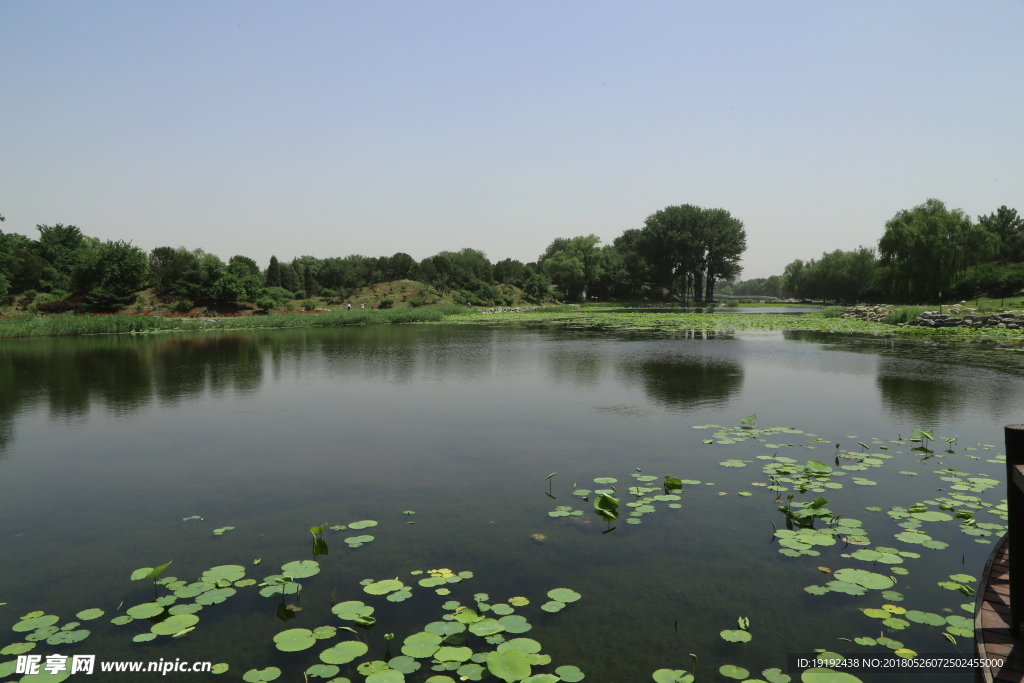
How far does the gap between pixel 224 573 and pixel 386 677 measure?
2.55 meters

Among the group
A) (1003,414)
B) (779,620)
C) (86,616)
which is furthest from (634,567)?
(1003,414)

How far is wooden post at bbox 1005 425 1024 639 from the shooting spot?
3.53 m

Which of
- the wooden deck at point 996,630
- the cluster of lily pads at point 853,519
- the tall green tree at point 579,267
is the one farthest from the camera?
the tall green tree at point 579,267

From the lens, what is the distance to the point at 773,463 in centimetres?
884

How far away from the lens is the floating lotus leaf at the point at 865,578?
5.15m

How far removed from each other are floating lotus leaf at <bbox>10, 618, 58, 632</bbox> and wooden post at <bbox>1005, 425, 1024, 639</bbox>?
722 centimetres

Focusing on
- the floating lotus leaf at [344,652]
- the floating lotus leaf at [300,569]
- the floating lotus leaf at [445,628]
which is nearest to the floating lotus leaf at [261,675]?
the floating lotus leaf at [344,652]

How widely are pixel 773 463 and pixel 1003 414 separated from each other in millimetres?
7045

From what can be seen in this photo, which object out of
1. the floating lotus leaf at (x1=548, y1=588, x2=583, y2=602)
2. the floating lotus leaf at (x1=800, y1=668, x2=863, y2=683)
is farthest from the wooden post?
the floating lotus leaf at (x1=548, y1=588, x2=583, y2=602)

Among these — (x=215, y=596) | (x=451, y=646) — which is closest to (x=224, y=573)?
(x=215, y=596)

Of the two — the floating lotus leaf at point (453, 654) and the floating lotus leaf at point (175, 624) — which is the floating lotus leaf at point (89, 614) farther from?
the floating lotus leaf at point (453, 654)

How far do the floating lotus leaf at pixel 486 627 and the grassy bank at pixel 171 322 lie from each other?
157 feet

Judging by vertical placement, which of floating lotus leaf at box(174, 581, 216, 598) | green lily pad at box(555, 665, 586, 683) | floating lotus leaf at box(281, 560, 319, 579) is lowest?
floating lotus leaf at box(174, 581, 216, 598)

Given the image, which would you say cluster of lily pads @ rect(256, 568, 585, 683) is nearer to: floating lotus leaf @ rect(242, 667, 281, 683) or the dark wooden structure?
floating lotus leaf @ rect(242, 667, 281, 683)
